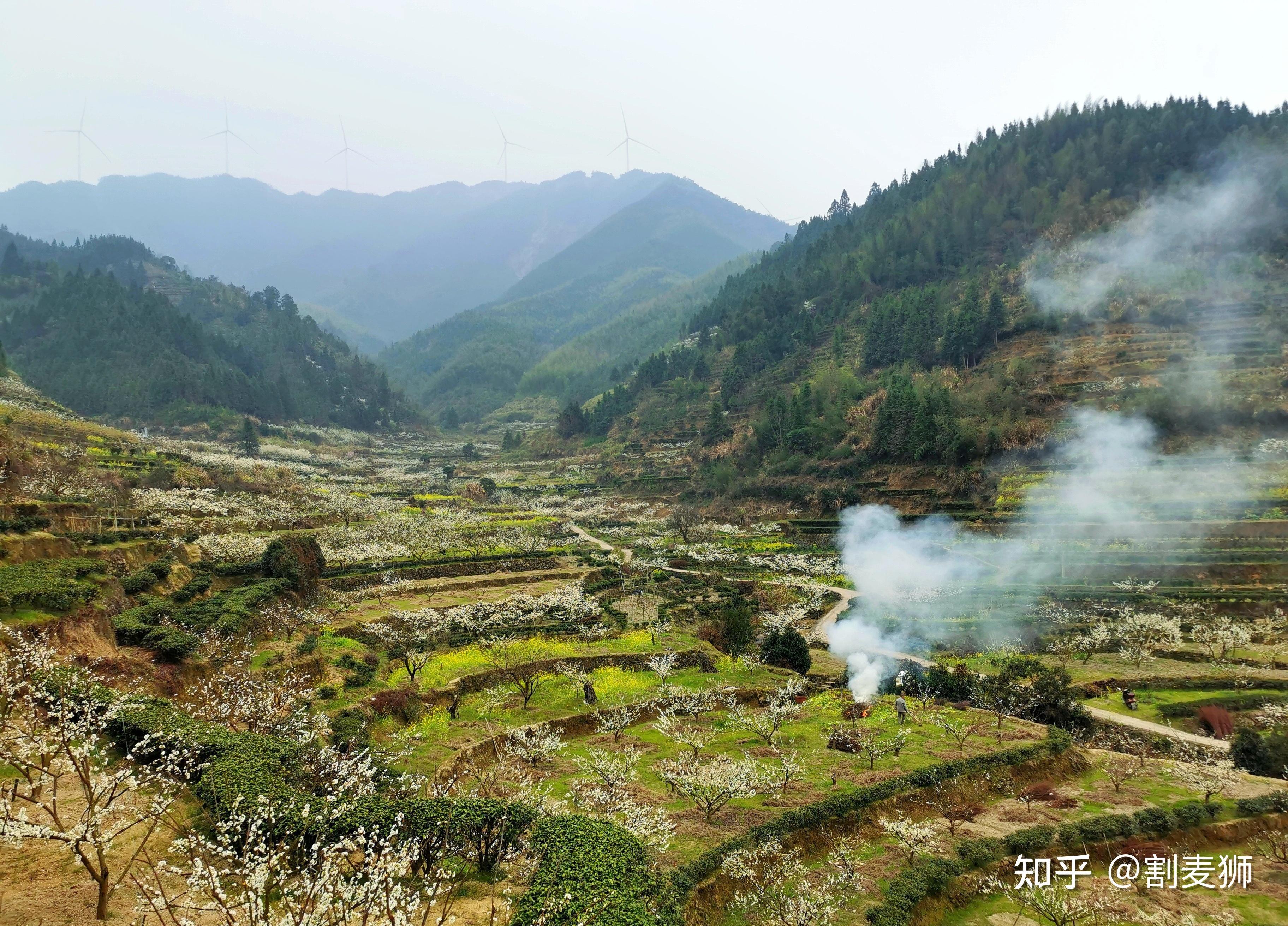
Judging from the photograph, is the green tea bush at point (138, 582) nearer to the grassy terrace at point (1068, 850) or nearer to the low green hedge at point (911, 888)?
the grassy terrace at point (1068, 850)

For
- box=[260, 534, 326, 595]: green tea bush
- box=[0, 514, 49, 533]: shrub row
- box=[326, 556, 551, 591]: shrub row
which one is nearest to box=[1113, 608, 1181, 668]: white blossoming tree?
box=[326, 556, 551, 591]: shrub row

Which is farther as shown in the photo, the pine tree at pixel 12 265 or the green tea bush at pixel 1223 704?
the pine tree at pixel 12 265

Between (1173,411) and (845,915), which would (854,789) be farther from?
(1173,411)

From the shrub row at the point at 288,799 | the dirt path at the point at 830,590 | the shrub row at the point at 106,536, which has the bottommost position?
the dirt path at the point at 830,590

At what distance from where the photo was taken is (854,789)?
19.1 metres

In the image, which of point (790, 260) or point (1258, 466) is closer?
point (1258, 466)

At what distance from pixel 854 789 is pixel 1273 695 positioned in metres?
25.4

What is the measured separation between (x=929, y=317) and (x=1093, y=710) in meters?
81.2

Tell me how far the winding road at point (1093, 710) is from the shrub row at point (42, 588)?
3748 cm

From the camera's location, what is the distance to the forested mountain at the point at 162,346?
11575 centimetres

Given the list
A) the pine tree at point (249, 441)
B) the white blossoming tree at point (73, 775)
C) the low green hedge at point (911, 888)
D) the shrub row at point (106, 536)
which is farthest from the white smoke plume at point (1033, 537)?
the pine tree at point (249, 441)

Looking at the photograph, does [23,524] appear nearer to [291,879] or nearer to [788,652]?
[291,879]

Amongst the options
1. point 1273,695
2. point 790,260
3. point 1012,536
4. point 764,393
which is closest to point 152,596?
point 1273,695

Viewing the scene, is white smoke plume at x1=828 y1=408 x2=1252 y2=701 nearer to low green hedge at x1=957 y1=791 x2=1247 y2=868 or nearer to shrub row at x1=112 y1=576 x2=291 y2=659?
low green hedge at x1=957 y1=791 x2=1247 y2=868
